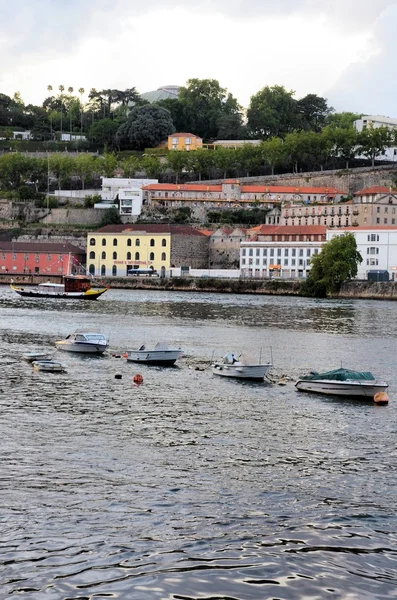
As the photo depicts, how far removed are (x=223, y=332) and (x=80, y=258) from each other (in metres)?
68.1

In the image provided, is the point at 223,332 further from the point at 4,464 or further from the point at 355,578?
the point at 355,578

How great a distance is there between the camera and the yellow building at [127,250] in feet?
388

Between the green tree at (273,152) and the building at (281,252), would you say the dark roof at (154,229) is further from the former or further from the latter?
the green tree at (273,152)

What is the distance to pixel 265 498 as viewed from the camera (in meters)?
18.4

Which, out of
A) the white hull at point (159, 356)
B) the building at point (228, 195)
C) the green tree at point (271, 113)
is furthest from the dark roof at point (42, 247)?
the white hull at point (159, 356)

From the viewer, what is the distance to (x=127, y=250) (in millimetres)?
119188

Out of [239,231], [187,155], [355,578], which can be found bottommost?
[355,578]

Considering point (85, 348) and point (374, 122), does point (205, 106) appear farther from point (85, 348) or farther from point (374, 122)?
point (85, 348)

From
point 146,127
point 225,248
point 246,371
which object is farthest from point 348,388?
point 146,127

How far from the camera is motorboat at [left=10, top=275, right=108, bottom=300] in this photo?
9084 centimetres

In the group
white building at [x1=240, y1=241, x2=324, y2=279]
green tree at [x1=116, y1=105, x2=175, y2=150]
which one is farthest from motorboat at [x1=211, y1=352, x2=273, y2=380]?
green tree at [x1=116, y1=105, x2=175, y2=150]

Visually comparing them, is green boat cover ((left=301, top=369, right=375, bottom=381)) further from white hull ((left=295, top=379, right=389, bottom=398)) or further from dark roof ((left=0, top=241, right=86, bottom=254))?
dark roof ((left=0, top=241, right=86, bottom=254))

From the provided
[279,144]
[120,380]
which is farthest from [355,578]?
[279,144]

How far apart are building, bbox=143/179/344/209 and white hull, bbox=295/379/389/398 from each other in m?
100
